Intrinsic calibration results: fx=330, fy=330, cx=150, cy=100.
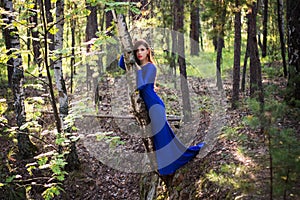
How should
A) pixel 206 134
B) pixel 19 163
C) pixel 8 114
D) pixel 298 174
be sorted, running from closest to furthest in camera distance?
pixel 298 174 → pixel 206 134 → pixel 19 163 → pixel 8 114

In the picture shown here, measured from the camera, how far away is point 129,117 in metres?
9.80

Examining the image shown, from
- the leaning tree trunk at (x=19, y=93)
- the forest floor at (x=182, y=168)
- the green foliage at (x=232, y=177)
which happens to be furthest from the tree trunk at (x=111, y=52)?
the green foliage at (x=232, y=177)

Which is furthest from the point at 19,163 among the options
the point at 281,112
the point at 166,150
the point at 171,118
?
the point at 281,112

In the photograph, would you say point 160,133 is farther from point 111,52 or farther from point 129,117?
point 111,52

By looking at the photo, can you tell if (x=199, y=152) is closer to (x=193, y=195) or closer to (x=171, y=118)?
(x=193, y=195)

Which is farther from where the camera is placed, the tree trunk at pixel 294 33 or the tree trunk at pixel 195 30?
the tree trunk at pixel 195 30

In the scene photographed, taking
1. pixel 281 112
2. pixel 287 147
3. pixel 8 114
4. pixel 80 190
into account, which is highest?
pixel 281 112

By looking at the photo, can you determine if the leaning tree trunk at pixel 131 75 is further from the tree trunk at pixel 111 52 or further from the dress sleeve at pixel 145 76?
the tree trunk at pixel 111 52

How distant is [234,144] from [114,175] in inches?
135

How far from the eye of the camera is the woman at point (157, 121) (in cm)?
534

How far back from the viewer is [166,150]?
5.64 m

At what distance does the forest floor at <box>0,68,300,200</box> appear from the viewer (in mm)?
4520

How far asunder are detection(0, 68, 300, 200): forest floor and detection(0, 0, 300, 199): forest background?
0.03m

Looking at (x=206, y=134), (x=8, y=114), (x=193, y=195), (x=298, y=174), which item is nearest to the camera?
(x=298, y=174)
